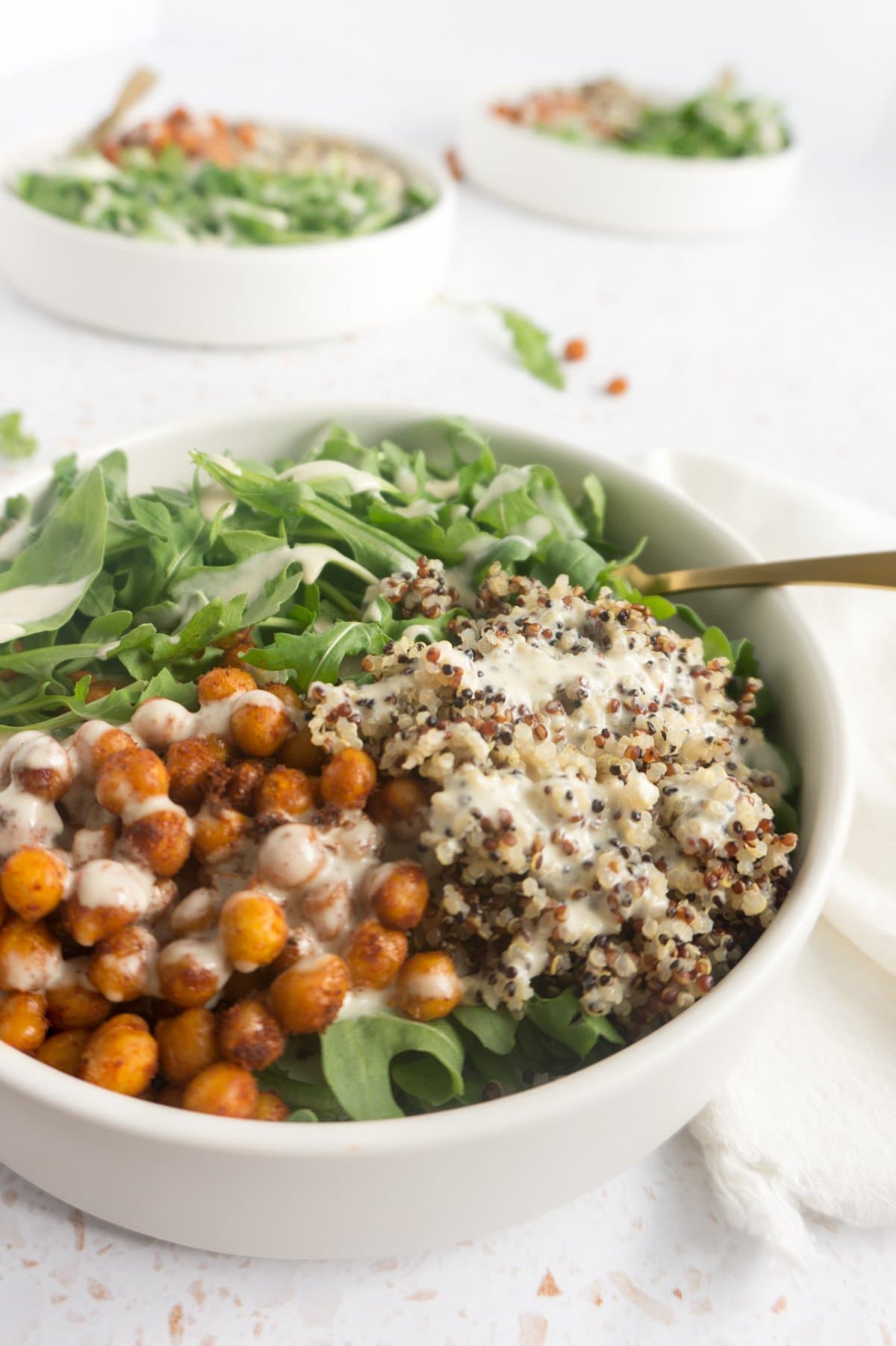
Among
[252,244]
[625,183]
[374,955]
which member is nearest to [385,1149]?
[374,955]

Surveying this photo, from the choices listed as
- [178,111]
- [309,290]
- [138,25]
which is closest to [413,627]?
[309,290]

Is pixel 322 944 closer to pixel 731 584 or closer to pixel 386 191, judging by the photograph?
pixel 731 584

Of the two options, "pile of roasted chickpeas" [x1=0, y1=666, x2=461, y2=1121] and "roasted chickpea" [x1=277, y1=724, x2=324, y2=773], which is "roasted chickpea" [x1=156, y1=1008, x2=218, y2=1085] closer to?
"pile of roasted chickpeas" [x1=0, y1=666, x2=461, y2=1121]

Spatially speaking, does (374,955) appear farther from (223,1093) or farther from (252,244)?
(252,244)

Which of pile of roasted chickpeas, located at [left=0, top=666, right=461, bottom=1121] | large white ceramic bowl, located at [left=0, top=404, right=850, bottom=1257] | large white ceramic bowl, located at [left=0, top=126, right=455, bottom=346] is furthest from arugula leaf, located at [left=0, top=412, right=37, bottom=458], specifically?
large white ceramic bowl, located at [left=0, top=404, right=850, bottom=1257]

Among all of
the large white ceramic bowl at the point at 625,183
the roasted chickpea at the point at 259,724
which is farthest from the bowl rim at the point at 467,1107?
the large white ceramic bowl at the point at 625,183

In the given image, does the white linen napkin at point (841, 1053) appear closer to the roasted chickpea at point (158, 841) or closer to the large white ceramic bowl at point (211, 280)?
the roasted chickpea at point (158, 841)
